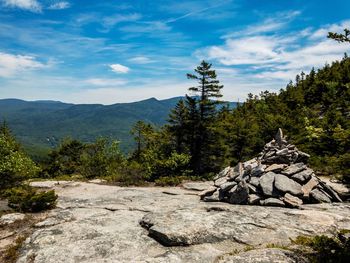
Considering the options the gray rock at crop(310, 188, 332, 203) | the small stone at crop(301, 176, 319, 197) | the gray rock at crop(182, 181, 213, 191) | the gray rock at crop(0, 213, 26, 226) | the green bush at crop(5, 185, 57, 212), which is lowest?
the gray rock at crop(182, 181, 213, 191)

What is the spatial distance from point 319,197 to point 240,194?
178 inches

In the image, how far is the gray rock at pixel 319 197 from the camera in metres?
18.0

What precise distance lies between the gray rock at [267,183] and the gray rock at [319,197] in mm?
2325

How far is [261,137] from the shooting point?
3897 centimetres

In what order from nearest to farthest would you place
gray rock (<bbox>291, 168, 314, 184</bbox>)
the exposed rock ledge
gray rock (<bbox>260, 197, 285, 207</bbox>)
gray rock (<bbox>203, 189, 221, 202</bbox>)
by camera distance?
the exposed rock ledge
gray rock (<bbox>260, 197, 285, 207</bbox>)
gray rock (<bbox>291, 168, 314, 184</bbox>)
gray rock (<bbox>203, 189, 221, 202</bbox>)

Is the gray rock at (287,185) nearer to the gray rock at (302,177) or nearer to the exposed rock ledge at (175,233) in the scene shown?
the gray rock at (302,177)

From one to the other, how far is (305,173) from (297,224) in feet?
23.1

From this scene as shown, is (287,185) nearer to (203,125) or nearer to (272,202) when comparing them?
(272,202)

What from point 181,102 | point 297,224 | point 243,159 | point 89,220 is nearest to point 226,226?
point 297,224

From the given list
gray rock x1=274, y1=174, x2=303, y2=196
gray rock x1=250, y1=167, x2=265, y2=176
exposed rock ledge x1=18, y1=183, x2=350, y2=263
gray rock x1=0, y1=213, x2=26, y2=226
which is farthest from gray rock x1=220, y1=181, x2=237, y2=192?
gray rock x1=0, y1=213, x2=26, y2=226

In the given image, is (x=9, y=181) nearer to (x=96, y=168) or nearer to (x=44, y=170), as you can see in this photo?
(x=96, y=168)

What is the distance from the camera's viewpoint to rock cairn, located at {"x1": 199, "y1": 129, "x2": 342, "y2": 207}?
18125 mm

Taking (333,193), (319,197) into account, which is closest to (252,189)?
(319,197)

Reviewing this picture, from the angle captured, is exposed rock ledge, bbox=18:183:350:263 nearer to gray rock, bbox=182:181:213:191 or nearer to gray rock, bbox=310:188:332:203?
gray rock, bbox=310:188:332:203
